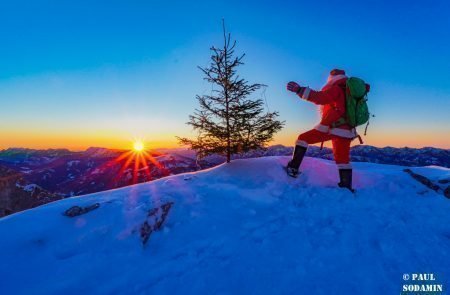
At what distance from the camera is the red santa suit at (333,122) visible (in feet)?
26.1

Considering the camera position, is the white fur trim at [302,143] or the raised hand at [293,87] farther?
the white fur trim at [302,143]

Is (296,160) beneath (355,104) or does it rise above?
beneath

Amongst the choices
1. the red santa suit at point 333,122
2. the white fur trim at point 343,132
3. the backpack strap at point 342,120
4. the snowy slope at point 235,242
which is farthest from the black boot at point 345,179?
the backpack strap at point 342,120

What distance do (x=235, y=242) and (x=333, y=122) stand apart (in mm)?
4566

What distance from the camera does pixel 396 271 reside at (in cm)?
443

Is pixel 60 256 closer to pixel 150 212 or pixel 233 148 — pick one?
pixel 150 212

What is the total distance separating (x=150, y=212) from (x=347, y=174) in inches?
193

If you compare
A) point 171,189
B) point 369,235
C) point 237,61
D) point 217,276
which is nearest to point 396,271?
point 369,235

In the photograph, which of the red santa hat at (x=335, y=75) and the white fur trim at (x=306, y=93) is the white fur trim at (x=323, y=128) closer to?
the white fur trim at (x=306, y=93)

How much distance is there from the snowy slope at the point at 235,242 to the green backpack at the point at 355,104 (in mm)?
1753

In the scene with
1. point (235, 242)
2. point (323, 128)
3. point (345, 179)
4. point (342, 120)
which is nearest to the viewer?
point (235, 242)

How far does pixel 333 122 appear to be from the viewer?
817 cm

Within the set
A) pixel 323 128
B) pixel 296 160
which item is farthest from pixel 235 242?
pixel 323 128

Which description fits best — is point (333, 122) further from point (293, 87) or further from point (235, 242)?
point (235, 242)
